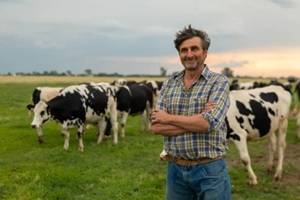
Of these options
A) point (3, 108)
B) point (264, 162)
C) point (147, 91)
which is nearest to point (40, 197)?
point (264, 162)

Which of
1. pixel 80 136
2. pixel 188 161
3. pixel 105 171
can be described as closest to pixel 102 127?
pixel 80 136

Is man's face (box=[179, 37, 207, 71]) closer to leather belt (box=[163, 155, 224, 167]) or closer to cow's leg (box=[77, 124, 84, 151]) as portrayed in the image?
leather belt (box=[163, 155, 224, 167])

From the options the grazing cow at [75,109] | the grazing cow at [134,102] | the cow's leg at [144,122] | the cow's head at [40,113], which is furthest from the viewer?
the cow's leg at [144,122]

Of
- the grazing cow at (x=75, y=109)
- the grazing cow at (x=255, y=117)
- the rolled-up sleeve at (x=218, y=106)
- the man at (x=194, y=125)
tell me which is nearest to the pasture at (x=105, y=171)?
the grazing cow at (x=255, y=117)

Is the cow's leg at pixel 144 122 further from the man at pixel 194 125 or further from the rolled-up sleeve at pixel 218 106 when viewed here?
the rolled-up sleeve at pixel 218 106

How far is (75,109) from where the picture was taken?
13.7m

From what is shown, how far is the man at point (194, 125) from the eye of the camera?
4.00 metres

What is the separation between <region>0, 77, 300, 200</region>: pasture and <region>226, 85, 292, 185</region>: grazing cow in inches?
26.2

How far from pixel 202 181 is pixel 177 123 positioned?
62 cm

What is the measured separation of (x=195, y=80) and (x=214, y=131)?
53 centimetres

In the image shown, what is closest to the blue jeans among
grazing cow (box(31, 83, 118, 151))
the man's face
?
the man's face

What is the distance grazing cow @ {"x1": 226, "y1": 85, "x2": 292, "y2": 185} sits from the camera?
8.94 metres

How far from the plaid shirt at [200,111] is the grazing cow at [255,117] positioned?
4.92 m

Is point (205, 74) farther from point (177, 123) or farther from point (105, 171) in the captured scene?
point (105, 171)
